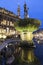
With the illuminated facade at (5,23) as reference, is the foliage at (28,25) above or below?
below

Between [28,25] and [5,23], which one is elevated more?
[5,23]

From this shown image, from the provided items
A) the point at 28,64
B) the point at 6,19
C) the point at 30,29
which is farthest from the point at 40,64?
the point at 6,19

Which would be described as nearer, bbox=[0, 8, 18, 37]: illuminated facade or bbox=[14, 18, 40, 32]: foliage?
bbox=[14, 18, 40, 32]: foliage

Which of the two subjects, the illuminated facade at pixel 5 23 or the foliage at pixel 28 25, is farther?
the illuminated facade at pixel 5 23

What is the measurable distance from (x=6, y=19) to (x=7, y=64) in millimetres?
69521

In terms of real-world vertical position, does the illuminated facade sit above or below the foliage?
above

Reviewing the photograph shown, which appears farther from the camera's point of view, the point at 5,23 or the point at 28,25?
the point at 5,23

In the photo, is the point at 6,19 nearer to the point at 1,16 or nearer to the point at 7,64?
the point at 1,16

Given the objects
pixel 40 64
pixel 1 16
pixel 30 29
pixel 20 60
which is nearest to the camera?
pixel 40 64

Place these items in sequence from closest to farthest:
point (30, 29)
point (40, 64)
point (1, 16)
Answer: point (40, 64)
point (30, 29)
point (1, 16)

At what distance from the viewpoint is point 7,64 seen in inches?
492

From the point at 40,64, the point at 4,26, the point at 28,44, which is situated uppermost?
the point at 4,26

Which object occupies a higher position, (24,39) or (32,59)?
(24,39)

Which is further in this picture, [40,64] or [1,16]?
[1,16]
